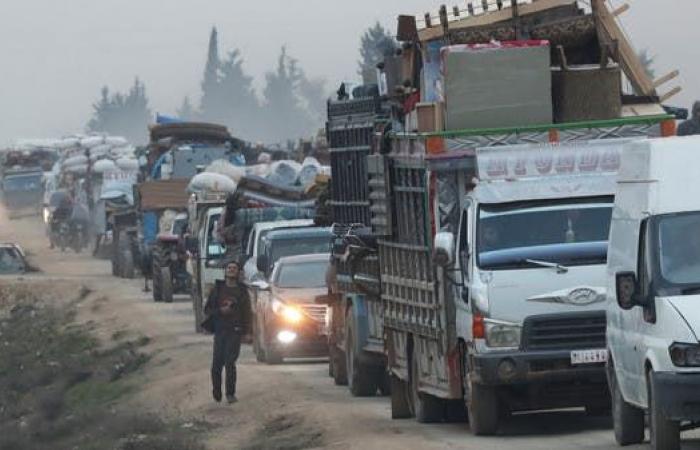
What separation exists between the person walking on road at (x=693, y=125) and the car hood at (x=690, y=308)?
8.30m

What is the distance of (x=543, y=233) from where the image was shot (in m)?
20.4

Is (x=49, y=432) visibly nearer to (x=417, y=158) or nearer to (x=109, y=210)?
(x=417, y=158)

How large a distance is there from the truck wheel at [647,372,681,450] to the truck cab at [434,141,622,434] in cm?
356

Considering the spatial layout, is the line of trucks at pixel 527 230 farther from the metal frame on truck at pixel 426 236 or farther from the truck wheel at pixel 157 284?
the truck wheel at pixel 157 284

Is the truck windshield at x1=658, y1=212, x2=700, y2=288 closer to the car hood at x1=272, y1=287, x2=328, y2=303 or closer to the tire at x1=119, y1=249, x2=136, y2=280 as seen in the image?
the car hood at x1=272, y1=287, x2=328, y2=303

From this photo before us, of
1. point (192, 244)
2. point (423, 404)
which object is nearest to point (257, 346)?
point (192, 244)

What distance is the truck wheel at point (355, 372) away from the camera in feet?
87.6

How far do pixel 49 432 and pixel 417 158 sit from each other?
36.1 ft

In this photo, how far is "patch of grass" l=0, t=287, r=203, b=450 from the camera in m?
27.8

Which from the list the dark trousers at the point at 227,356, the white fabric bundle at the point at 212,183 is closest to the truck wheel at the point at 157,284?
the white fabric bundle at the point at 212,183

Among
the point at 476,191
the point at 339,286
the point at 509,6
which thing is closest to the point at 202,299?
the point at 339,286

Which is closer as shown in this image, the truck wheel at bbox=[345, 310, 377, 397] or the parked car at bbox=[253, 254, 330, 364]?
the truck wheel at bbox=[345, 310, 377, 397]

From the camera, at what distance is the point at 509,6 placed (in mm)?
23766

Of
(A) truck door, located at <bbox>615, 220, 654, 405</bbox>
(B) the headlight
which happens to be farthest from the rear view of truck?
(B) the headlight
